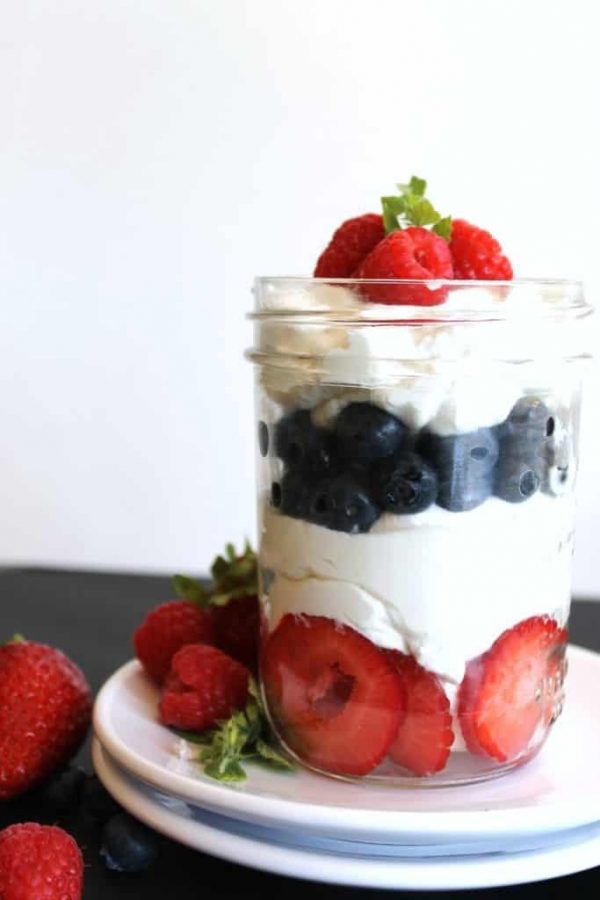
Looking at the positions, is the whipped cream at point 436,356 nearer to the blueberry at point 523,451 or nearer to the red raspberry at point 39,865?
the blueberry at point 523,451

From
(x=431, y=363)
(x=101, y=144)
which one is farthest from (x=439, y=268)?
(x=101, y=144)

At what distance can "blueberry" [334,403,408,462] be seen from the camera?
636 millimetres

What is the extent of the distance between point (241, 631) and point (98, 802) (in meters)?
0.17

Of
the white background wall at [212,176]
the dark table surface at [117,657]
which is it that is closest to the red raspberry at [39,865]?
the dark table surface at [117,657]

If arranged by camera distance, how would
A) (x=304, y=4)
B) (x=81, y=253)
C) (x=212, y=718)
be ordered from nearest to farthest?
1. (x=212, y=718)
2. (x=304, y=4)
3. (x=81, y=253)

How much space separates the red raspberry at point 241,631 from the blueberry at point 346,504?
0.68 ft

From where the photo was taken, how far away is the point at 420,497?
0.64 m

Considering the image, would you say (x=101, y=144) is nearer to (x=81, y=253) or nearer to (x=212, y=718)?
(x=81, y=253)

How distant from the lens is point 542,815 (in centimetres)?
61

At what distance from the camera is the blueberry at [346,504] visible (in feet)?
2.11

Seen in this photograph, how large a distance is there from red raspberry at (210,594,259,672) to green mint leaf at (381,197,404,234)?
0.31 m

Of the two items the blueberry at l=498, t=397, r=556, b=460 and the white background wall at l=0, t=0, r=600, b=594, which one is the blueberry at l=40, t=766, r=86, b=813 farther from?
the white background wall at l=0, t=0, r=600, b=594

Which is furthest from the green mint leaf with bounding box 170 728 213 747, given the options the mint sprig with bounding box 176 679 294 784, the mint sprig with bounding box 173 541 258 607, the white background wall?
the white background wall

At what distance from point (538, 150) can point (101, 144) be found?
0.62 metres
